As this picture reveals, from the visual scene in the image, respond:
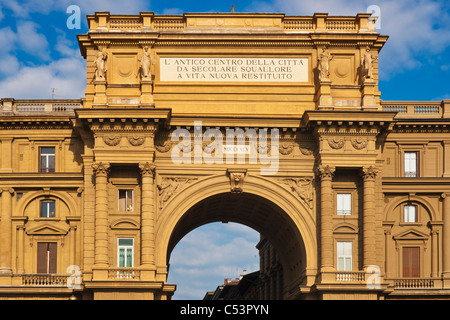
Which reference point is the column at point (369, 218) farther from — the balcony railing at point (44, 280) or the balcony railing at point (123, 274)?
the balcony railing at point (44, 280)

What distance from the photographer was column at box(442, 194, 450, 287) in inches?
2677

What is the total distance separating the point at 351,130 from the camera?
65.7m

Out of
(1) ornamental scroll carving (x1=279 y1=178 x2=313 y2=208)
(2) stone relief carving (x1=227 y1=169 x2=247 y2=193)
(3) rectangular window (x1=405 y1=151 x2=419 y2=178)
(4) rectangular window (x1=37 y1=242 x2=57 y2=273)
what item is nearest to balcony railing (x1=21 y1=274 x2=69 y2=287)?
(4) rectangular window (x1=37 y1=242 x2=57 y2=273)

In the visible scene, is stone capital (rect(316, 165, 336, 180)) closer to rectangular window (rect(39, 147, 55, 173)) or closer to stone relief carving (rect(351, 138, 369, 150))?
stone relief carving (rect(351, 138, 369, 150))

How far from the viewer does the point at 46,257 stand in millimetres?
67812

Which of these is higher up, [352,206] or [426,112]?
[426,112]

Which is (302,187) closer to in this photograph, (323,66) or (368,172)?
(368,172)

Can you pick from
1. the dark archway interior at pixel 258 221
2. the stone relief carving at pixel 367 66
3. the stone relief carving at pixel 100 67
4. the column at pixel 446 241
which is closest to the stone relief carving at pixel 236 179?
the dark archway interior at pixel 258 221

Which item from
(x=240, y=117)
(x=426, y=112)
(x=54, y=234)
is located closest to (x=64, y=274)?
(x=54, y=234)

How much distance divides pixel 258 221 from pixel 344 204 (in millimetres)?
9501

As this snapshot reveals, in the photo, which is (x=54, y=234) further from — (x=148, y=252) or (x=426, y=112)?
(x=426, y=112)

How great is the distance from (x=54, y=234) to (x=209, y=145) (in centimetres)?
1124
